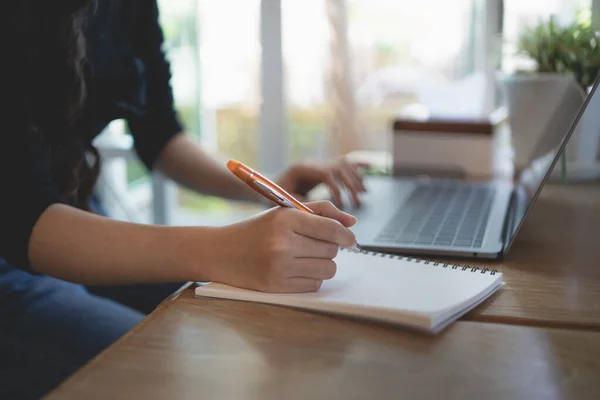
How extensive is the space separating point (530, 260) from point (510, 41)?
659 millimetres

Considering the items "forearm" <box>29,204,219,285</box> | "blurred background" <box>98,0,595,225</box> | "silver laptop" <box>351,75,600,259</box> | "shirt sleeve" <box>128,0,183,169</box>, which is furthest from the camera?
"blurred background" <box>98,0,595,225</box>

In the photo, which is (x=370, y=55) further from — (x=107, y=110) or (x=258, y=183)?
(x=258, y=183)

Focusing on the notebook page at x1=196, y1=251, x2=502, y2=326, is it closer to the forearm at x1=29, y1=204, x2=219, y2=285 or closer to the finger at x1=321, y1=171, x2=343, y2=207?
the forearm at x1=29, y1=204, x2=219, y2=285

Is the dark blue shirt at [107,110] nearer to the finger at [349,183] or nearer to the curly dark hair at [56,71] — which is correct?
the curly dark hair at [56,71]

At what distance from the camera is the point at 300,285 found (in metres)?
0.66

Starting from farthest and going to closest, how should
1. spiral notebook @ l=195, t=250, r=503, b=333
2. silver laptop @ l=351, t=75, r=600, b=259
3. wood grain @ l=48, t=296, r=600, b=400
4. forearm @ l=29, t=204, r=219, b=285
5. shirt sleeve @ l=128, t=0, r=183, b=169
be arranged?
shirt sleeve @ l=128, t=0, r=183, b=169
silver laptop @ l=351, t=75, r=600, b=259
forearm @ l=29, t=204, r=219, b=285
spiral notebook @ l=195, t=250, r=503, b=333
wood grain @ l=48, t=296, r=600, b=400

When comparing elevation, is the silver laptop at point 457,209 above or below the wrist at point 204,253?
below

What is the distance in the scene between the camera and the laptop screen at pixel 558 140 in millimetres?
794

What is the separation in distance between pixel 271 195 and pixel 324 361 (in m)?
0.19

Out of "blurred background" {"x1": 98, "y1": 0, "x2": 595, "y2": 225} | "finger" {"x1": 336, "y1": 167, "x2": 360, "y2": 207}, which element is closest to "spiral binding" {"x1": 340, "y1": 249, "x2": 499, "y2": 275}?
"finger" {"x1": 336, "y1": 167, "x2": 360, "y2": 207}

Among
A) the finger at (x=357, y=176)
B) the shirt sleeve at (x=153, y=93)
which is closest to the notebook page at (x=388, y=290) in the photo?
the finger at (x=357, y=176)

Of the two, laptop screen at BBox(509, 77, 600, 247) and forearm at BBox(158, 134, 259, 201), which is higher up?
laptop screen at BBox(509, 77, 600, 247)

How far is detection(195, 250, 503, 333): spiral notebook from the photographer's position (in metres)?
0.60

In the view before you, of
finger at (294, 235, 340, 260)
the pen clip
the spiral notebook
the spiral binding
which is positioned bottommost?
the spiral binding
